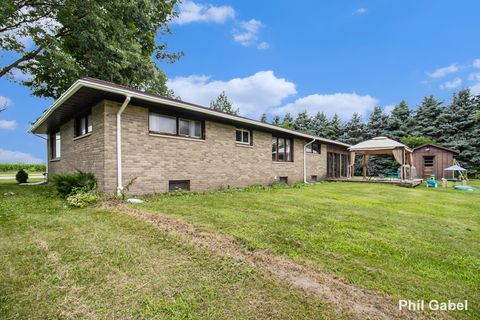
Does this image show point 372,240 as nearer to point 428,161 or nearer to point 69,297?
point 69,297

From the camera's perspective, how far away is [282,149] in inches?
521

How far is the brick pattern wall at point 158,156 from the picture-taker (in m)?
6.46

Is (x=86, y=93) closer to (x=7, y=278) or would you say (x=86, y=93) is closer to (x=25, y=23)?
(x=7, y=278)

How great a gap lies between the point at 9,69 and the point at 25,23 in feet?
8.45

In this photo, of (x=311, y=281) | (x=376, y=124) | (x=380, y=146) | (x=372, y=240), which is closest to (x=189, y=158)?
(x=372, y=240)

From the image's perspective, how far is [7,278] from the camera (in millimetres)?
2307

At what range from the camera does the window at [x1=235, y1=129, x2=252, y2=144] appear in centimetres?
1046

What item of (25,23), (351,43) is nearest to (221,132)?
(25,23)

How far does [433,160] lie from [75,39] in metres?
28.1

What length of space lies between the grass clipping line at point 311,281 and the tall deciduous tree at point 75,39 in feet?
37.2

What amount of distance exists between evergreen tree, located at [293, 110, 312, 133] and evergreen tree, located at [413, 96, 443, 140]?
11.1 meters

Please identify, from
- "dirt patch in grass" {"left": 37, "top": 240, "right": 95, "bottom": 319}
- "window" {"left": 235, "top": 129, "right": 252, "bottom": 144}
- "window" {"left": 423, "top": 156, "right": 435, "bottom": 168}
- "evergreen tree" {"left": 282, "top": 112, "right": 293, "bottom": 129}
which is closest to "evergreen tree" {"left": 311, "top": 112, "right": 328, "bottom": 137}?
"evergreen tree" {"left": 282, "top": 112, "right": 293, "bottom": 129}

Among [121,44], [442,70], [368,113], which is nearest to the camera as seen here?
[121,44]

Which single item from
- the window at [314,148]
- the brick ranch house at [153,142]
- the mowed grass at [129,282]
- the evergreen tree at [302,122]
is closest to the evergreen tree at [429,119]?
the evergreen tree at [302,122]
